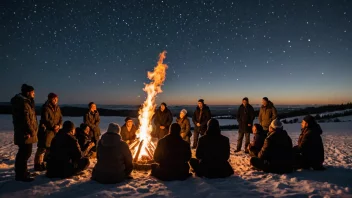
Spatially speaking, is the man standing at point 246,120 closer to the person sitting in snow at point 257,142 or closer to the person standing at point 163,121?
the person sitting in snow at point 257,142

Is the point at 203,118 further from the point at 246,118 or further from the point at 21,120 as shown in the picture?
the point at 21,120

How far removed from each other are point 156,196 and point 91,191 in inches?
53.8

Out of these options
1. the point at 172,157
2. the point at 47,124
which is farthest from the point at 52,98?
the point at 172,157

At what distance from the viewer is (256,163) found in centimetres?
664

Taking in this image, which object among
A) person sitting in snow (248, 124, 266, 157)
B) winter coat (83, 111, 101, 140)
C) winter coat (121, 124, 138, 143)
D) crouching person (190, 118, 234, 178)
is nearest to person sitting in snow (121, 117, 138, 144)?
winter coat (121, 124, 138, 143)

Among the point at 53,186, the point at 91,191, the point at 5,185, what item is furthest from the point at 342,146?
the point at 5,185

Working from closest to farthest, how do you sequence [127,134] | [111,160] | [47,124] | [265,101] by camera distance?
[111,160]
[47,124]
[127,134]
[265,101]

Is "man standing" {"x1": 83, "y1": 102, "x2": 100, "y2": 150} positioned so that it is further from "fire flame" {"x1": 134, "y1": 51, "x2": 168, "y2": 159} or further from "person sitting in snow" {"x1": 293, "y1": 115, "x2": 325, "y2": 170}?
"person sitting in snow" {"x1": 293, "y1": 115, "x2": 325, "y2": 170}

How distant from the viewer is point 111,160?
18.5 ft

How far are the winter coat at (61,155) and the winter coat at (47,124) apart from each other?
0.83 meters

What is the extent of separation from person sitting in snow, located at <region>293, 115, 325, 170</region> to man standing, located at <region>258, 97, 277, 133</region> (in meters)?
2.77

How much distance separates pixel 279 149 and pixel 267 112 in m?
3.54

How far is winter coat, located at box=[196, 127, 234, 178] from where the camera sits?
6.03 m

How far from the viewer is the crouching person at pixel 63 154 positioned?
5844 millimetres
